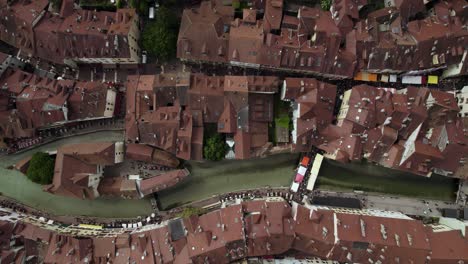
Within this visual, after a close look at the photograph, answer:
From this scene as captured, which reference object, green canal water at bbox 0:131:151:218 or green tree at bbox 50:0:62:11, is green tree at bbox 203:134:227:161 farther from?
green tree at bbox 50:0:62:11

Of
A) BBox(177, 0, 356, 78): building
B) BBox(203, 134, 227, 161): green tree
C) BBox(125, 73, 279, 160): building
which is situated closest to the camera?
BBox(177, 0, 356, 78): building

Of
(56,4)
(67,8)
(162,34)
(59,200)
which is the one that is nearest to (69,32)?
(67,8)

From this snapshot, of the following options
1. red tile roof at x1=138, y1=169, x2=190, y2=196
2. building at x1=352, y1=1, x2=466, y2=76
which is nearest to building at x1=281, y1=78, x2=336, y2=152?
building at x1=352, y1=1, x2=466, y2=76

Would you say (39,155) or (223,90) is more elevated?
(223,90)

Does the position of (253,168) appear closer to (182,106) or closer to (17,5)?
(182,106)

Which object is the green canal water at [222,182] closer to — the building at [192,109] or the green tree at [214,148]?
the green tree at [214,148]

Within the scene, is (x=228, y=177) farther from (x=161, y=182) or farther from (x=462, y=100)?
(x=462, y=100)

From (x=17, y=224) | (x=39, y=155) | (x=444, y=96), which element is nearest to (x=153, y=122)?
(x=39, y=155)
